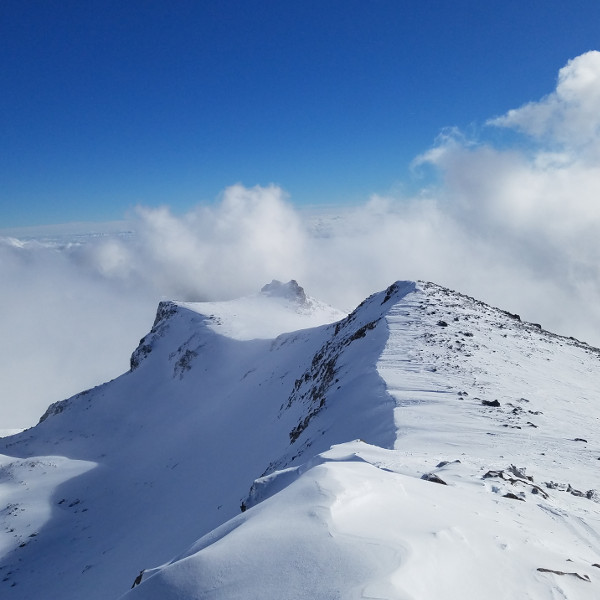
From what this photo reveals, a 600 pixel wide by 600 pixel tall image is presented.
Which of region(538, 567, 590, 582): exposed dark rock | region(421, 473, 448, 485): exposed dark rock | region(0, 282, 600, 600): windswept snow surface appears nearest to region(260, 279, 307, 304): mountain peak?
region(0, 282, 600, 600): windswept snow surface

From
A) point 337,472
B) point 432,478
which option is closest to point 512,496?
point 432,478

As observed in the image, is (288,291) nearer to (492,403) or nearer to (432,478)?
(492,403)

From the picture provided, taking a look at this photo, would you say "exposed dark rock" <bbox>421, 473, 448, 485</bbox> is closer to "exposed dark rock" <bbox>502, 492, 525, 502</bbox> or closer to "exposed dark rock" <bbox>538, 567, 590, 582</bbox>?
"exposed dark rock" <bbox>502, 492, 525, 502</bbox>

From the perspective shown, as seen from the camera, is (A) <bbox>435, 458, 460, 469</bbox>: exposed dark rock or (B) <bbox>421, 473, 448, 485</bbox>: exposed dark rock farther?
(A) <bbox>435, 458, 460, 469</bbox>: exposed dark rock

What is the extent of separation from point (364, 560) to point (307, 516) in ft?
4.33

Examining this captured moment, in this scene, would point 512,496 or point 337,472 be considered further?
point 512,496

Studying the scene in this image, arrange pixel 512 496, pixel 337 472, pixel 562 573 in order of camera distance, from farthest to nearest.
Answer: pixel 512 496 < pixel 337 472 < pixel 562 573

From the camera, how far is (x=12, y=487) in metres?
38.6

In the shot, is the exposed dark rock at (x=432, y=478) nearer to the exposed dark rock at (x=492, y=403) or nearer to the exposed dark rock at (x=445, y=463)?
the exposed dark rock at (x=445, y=463)

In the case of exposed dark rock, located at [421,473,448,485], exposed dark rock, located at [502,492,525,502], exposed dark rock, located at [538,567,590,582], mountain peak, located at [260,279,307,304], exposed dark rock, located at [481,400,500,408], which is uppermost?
mountain peak, located at [260,279,307,304]

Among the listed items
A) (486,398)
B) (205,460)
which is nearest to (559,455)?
(486,398)

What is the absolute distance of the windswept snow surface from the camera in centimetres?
476

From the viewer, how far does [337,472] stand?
25.2 ft

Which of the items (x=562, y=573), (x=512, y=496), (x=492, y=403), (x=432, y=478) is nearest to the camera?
(x=562, y=573)
